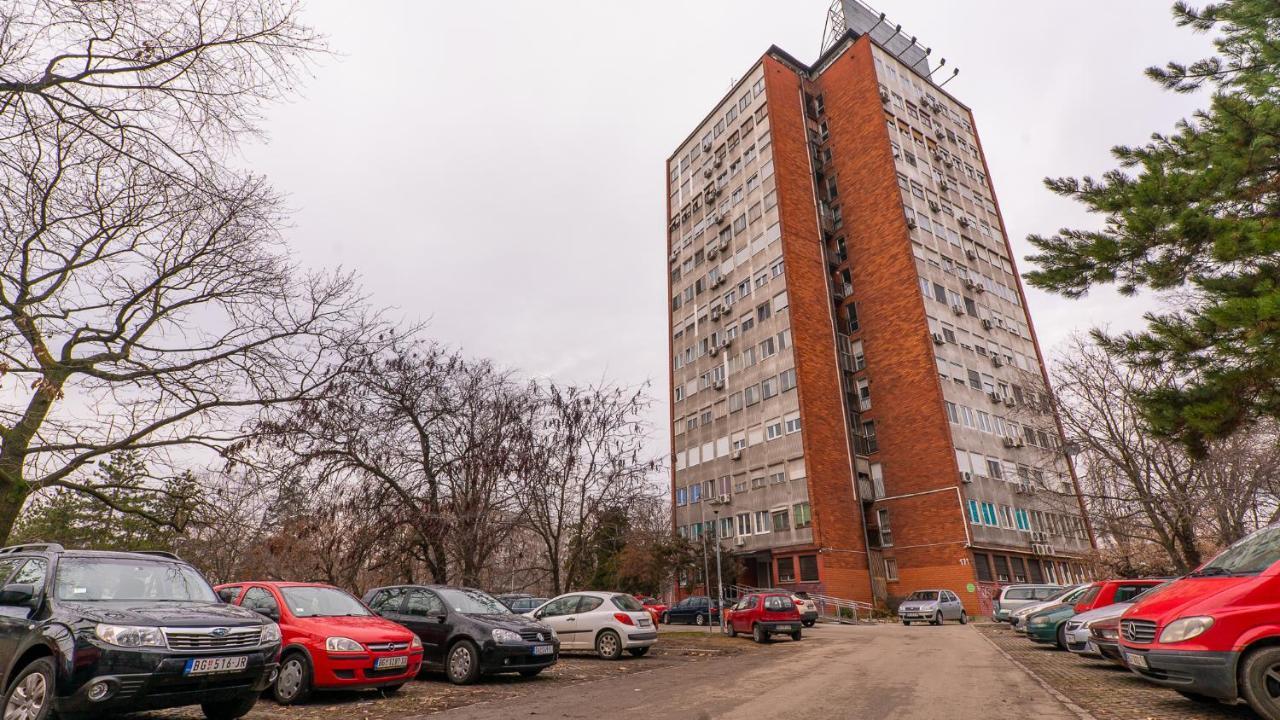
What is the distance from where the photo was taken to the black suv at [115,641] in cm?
517

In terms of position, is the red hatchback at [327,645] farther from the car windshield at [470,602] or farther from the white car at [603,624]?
the white car at [603,624]

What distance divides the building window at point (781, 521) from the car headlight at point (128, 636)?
3583 cm

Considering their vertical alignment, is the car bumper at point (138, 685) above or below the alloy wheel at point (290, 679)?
above

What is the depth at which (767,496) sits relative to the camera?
39875mm

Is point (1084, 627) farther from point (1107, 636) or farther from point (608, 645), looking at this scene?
point (608, 645)

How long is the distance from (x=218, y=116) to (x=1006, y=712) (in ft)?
35.0

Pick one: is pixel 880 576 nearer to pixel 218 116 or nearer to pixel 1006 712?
pixel 1006 712

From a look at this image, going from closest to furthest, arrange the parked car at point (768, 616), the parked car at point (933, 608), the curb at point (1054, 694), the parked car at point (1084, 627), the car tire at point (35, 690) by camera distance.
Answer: the car tire at point (35, 690) < the curb at point (1054, 694) < the parked car at point (1084, 627) < the parked car at point (768, 616) < the parked car at point (933, 608)

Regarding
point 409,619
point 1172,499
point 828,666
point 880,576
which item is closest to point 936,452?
point 880,576

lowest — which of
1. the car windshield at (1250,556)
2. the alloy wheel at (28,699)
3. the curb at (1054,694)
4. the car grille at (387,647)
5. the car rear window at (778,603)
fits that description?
the curb at (1054,694)

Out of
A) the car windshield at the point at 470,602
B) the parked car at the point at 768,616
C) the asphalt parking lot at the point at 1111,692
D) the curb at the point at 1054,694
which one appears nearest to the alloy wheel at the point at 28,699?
the car windshield at the point at 470,602

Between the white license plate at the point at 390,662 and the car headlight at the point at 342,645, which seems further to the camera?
the white license plate at the point at 390,662

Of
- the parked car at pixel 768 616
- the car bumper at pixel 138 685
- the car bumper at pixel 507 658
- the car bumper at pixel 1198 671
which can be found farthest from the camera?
the parked car at pixel 768 616

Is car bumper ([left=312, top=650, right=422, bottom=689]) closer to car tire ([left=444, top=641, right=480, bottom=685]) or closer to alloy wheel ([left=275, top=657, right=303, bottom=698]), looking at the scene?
alloy wheel ([left=275, top=657, right=303, bottom=698])
